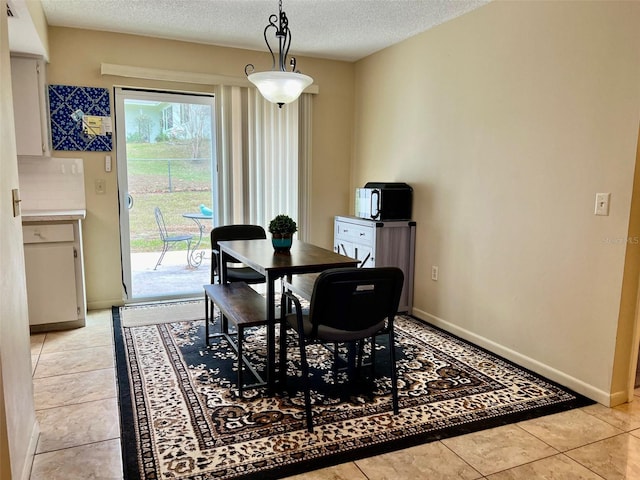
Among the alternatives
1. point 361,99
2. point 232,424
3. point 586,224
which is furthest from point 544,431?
point 361,99

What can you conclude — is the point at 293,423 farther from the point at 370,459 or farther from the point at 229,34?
the point at 229,34

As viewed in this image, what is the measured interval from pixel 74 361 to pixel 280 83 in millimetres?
2285

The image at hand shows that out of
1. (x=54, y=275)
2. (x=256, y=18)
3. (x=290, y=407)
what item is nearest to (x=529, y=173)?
(x=290, y=407)

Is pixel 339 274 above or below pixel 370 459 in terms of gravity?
above

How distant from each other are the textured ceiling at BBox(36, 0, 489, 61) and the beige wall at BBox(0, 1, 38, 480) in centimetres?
183

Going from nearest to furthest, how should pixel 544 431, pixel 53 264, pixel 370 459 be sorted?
pixel 370 459 < pixel 544 431 < pixel 53 264

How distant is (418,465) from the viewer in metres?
A: 2.00

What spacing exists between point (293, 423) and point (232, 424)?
307 mm

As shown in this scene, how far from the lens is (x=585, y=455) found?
2102 mm

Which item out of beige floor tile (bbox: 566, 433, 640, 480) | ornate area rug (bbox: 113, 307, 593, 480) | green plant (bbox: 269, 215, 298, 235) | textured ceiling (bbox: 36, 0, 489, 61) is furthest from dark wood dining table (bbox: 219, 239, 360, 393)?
textured ceiling (bbox: 36, 0, 489, 61)

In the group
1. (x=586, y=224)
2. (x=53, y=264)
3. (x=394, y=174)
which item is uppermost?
(x=394, y=174)

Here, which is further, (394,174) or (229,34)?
(394,174)

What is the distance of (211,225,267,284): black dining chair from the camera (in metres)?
3.61

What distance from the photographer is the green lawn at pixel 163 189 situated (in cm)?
434
